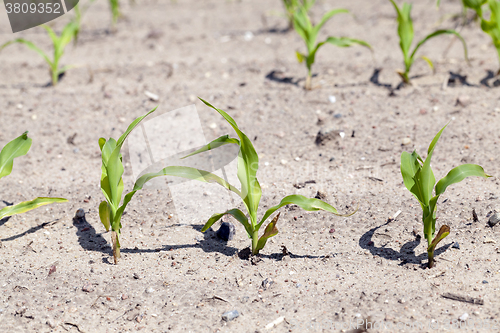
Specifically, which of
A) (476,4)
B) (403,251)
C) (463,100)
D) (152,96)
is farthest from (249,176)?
(476,4)

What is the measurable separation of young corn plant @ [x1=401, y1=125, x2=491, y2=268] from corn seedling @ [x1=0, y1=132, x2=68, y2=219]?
53.1 inches

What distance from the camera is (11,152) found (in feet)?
6.32

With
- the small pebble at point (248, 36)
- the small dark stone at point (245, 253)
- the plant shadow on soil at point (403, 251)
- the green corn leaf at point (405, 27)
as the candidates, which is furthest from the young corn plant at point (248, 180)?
the small pebble at point (248, 36)

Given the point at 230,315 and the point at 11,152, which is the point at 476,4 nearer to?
the point at 230,315

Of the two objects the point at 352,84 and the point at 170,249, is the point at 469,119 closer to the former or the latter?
the point at 352,84

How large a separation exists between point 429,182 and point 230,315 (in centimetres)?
85

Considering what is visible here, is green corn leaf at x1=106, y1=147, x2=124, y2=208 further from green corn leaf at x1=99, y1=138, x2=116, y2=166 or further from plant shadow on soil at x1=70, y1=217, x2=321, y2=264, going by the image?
plant shadow on soil at x1=70, y1=217, x2=321, y2=264

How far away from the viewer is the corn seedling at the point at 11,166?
1.84 metres

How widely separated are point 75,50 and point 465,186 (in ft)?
10.8

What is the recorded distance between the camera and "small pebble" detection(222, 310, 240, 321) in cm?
156

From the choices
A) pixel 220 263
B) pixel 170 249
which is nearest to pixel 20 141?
pixel 170 249

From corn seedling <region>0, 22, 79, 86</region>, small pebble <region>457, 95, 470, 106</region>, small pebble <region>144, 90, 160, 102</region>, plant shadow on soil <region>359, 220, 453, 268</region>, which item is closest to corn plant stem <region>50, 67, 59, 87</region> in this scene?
corn seedling <region>0, 22, 79, 86</region>

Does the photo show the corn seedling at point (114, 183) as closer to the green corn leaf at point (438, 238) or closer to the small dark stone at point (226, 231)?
the small dark stone at point (226, 231)

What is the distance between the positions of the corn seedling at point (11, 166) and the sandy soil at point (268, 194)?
17cm
